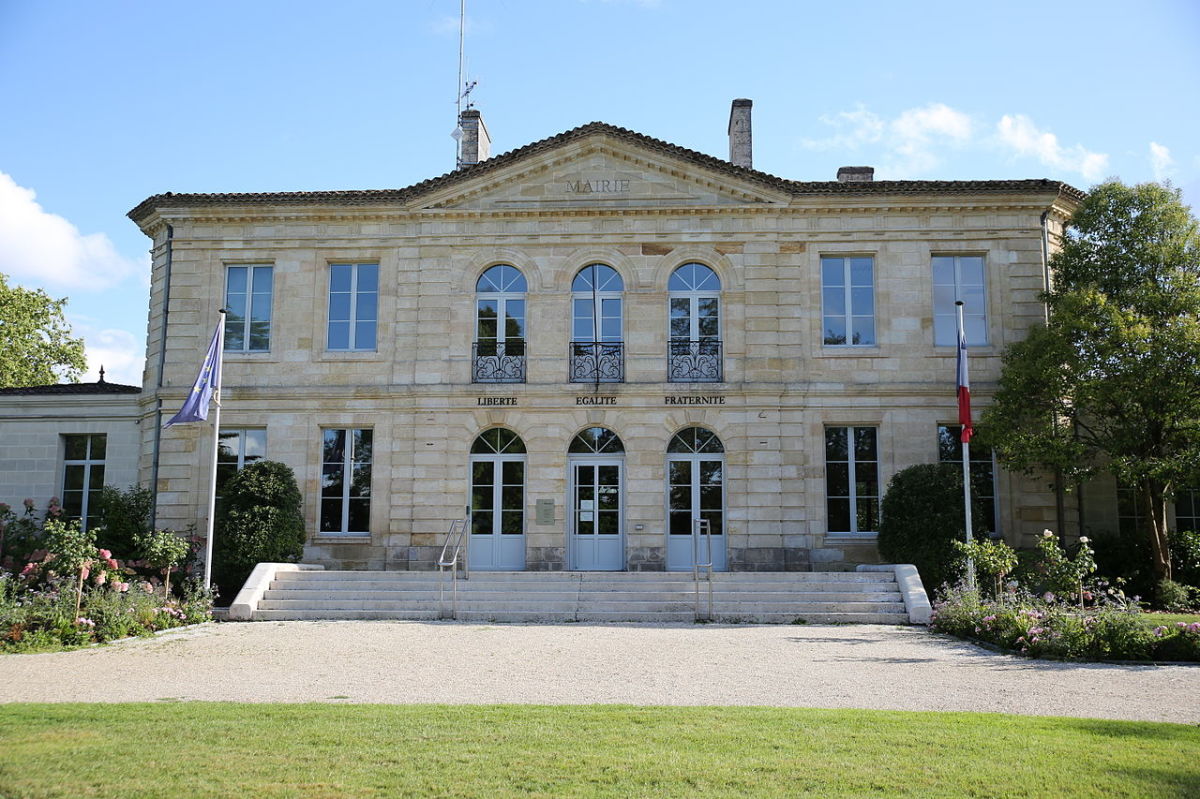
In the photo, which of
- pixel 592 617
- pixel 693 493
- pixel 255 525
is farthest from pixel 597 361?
pixel 255 525

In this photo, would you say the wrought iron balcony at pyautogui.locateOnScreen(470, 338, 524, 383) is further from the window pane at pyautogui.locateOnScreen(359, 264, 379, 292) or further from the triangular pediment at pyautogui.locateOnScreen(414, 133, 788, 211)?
the triangular pediment at pyautogui.locateOnScreen(414, 133, 788, 211)

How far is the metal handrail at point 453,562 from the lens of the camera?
14859 mm

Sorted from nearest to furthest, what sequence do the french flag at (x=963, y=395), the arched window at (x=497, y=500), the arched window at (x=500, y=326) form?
the french flag at (x=963, y=395), the arched window at (x=497, y=500), the arched window at (x=500, y=326)

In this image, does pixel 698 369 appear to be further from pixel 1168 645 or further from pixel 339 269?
pixel 1168 645

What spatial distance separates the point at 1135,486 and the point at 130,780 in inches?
621

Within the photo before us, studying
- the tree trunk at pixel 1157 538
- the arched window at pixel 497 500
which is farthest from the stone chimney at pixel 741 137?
the tree trunk at pixel 1157 538

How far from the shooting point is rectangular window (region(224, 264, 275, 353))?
19.5m

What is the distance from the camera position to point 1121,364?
639 inches

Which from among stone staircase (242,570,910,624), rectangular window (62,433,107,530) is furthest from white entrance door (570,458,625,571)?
rectangular window (62,433,107,530)

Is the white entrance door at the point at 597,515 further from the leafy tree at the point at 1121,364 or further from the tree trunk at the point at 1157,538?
the tree trunk at the point at 1157,538

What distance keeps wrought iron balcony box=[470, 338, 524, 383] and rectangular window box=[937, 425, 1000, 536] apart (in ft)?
25.7

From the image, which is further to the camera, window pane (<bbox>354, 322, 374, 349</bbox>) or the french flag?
window pane (<bbox>354, 322, 374, 349</bbox>)

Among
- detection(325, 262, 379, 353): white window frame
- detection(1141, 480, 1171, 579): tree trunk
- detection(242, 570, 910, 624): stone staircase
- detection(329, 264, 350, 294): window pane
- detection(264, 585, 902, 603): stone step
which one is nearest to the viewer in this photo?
detection(242, 570, 910, 624): stone staircase

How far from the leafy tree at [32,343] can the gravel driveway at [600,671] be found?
2370 cm
